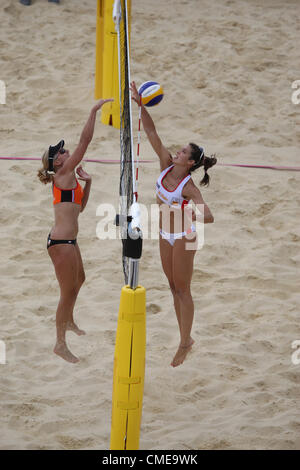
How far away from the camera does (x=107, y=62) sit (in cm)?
921

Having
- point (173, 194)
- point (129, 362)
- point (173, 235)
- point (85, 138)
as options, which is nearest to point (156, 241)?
point (173, 235)

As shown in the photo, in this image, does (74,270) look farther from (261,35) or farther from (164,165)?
(261,35)

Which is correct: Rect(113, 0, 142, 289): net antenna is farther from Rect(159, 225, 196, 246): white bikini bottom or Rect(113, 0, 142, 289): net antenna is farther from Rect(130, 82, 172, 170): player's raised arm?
Rect(159, 225, 196, 246): white bikini bottom

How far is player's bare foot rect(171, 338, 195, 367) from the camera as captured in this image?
562 centimetres

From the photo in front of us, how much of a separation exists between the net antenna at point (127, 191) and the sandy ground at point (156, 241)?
1.21m

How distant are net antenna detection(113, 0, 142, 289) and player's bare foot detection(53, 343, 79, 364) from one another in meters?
0.97

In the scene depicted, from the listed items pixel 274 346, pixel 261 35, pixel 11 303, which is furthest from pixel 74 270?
pixel 261 35

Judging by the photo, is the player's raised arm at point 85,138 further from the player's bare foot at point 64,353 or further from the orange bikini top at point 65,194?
the player's bare foot at point 64,353

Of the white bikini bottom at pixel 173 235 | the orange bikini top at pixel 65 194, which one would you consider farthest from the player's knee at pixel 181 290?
the orange bikini top at pixel 65 194

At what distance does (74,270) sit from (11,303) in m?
1.47

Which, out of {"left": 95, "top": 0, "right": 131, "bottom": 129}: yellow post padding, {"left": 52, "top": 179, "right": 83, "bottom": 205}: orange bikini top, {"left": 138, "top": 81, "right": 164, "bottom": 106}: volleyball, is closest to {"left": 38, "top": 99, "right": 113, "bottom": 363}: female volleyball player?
{"left": 52, "top": 179, "right": 83, "bottom": 205}: orange bikini top

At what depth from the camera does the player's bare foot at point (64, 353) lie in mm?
5566

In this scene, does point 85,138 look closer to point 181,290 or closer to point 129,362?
point 181,290

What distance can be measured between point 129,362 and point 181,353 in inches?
72.1
